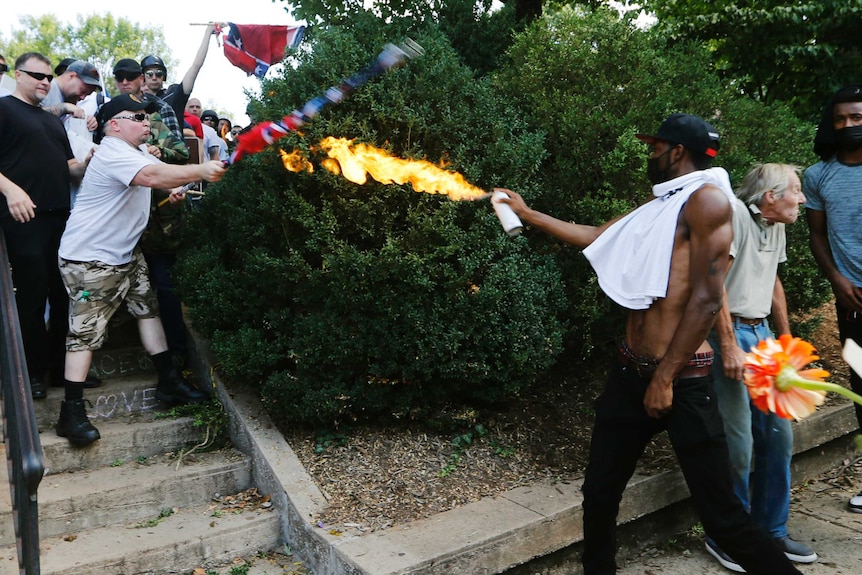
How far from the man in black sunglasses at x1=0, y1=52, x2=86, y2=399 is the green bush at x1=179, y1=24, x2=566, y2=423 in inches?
49.5

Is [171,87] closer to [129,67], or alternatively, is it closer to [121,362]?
[129,67]

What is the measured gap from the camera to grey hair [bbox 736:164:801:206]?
3.74 metres

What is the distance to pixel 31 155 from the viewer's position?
474cm

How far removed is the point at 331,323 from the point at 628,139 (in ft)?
8.12

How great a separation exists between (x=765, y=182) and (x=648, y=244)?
112 cm

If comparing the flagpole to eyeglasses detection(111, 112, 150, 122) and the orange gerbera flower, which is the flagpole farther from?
the orange gerbera flower

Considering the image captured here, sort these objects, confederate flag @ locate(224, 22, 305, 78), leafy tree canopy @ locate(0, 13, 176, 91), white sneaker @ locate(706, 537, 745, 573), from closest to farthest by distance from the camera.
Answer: white sneaker @ locate(706, 537, 745, 573), confederate flag @ locate(224, 22, 305, 78), leafy tree canopy @ locate(0, 13, 176, 91)

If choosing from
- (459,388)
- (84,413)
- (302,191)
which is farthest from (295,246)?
(84,413)

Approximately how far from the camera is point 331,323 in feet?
14.3

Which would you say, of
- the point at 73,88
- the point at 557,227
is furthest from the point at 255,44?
the point at 557,227

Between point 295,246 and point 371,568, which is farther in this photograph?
point 295,246

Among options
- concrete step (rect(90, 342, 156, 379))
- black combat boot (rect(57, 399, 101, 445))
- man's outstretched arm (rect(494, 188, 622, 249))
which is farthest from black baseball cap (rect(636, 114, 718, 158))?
concrete step (rect(90, 342, 156, 379))

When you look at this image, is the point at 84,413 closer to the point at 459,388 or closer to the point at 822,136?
the point at 459,388

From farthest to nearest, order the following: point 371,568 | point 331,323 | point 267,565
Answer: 1. point 331,323
2. point 267,565
3. point 371,568
